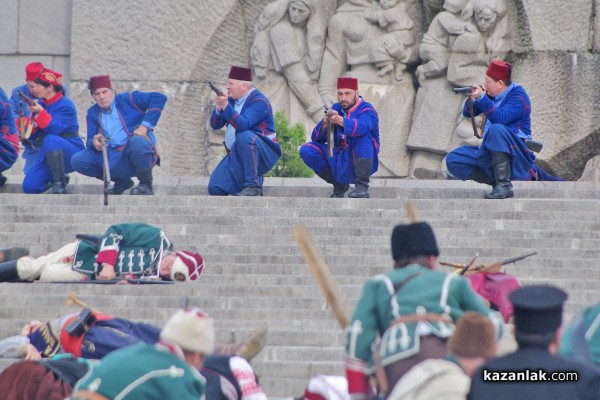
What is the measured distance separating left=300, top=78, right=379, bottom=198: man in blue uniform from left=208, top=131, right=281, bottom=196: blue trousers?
0.34 metres

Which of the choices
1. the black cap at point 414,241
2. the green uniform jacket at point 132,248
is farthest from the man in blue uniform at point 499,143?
the black cap at point 414,241

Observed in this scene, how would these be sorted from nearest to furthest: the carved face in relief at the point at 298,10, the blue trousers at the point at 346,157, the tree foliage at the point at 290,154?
the blue trousers at the point at 346,157 → the tree foliage at the point at 290,154 → the carved face in relief at the point at 298,10

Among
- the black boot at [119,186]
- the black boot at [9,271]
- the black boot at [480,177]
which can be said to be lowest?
the black boot at [9,271]

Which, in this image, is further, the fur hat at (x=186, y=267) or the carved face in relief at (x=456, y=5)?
the carved face in relief at (x=456, y=5)

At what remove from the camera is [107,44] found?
16688mm

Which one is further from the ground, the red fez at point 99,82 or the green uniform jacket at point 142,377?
the red fez at point 99,82

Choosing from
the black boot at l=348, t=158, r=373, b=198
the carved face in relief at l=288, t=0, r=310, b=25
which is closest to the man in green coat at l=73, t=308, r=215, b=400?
the black boot at l=348, t=158, r=373, b=198

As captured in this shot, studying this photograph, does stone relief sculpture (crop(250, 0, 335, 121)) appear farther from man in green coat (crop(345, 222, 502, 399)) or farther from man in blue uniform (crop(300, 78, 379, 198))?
man in green coat (crop(345, 222, 502, 399))

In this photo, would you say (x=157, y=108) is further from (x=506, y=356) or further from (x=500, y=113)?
(x=506, y=356)

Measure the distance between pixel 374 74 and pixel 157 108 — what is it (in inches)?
134

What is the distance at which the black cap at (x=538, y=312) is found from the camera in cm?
574

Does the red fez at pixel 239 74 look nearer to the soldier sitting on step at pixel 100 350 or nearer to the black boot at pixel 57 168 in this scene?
the black boot at pixel 57 168

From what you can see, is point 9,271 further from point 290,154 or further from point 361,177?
point 290,154

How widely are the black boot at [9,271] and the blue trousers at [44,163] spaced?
2.63 m
